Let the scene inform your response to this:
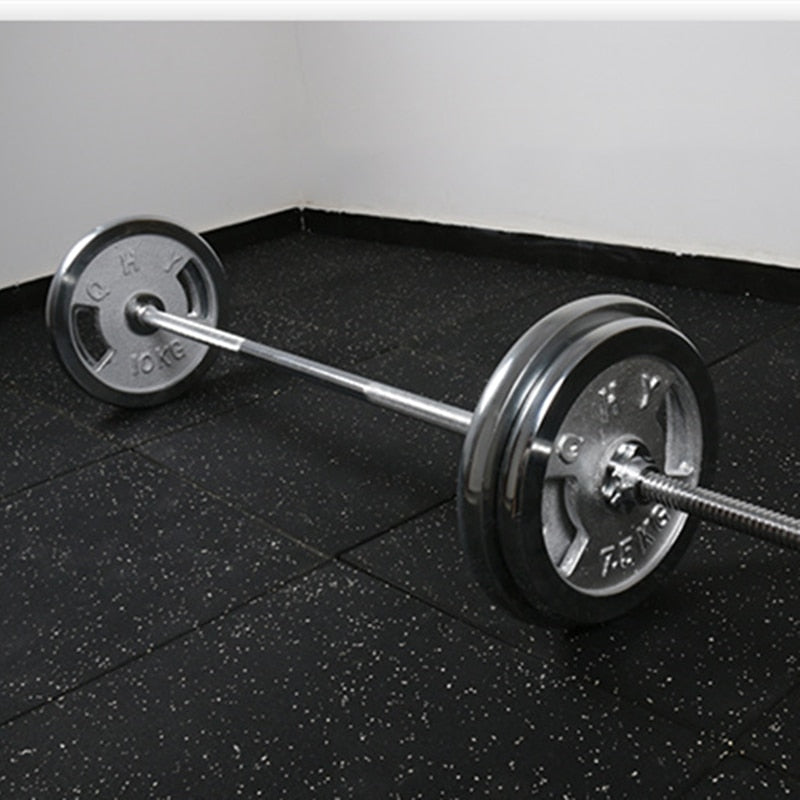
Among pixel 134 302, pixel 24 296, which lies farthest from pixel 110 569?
pixel 24 296

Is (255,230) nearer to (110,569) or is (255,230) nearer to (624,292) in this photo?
(624,292)

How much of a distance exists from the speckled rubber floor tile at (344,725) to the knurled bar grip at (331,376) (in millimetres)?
222

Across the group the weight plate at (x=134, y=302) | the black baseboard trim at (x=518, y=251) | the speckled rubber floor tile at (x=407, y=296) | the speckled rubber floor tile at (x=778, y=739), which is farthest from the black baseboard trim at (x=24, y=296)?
the speckled rubber floor tile at (x=778, y=739)

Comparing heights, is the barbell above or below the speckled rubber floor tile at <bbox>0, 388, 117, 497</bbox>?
above

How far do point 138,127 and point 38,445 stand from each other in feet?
3.82

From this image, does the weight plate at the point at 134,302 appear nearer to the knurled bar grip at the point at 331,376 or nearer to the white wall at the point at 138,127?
the knurled bar grip at the point at 331,376

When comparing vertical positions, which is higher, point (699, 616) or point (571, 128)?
point (571, 128)

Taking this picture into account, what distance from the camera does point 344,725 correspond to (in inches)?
39.4

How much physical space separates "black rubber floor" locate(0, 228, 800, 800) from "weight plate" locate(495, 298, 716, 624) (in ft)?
0.25

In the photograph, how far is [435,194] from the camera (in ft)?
8.66

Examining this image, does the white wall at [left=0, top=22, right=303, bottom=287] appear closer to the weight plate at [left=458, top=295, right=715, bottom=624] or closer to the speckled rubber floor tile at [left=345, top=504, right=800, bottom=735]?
the speckled rubber floor tile at [left=345, top=504, right=800, bottom=735]

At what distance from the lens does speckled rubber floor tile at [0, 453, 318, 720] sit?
117cm

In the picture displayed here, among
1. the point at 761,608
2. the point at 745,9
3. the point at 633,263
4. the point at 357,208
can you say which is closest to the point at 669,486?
the point at 761,608

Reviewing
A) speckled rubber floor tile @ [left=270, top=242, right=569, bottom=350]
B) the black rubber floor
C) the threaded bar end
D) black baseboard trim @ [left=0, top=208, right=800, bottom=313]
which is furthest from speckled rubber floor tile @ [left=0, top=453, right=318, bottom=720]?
black baseboard trim @ [left=0, top=208, right=800, bottom=313]
